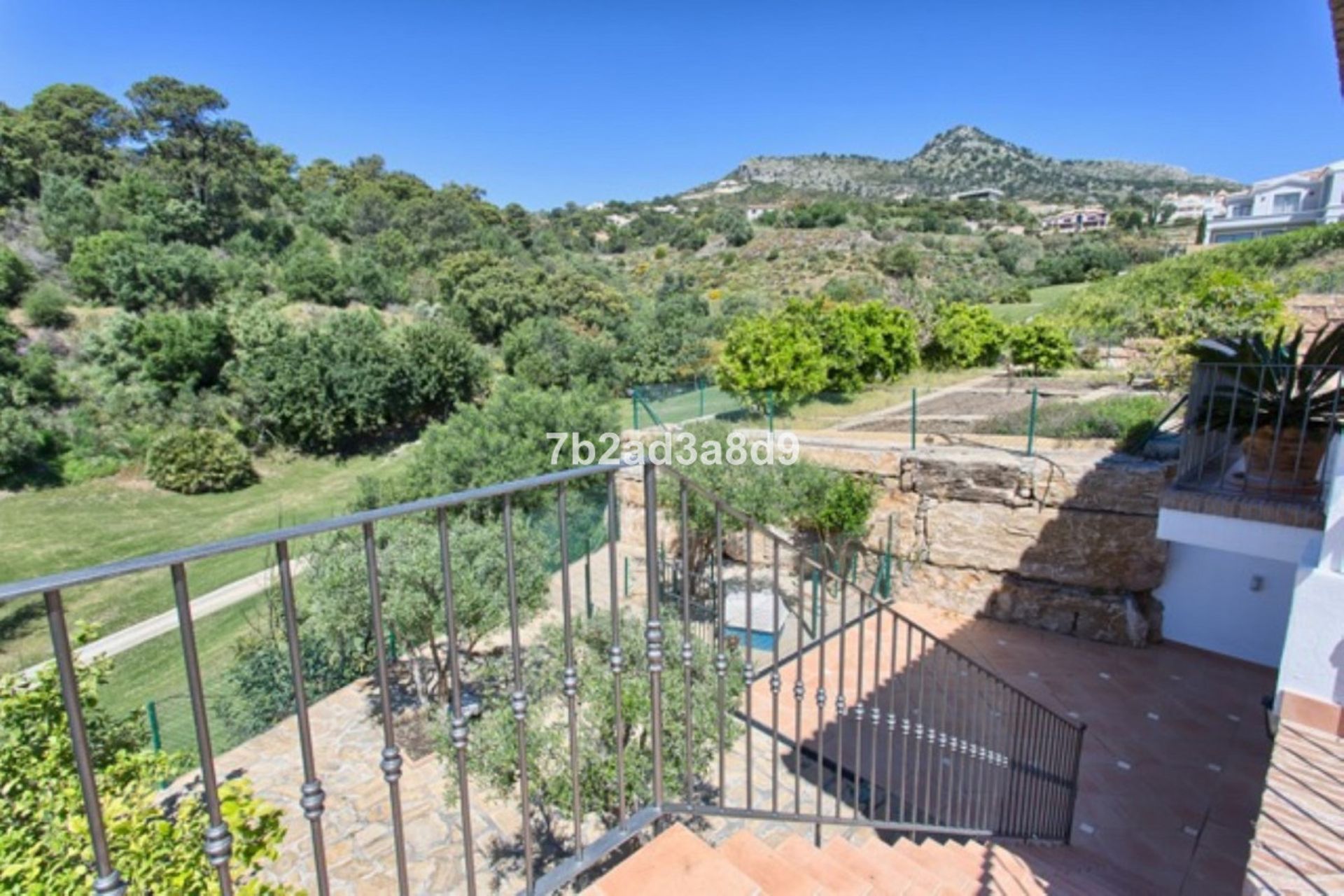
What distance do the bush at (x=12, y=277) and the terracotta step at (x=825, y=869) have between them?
27.0 m

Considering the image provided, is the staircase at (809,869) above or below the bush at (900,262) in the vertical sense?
below

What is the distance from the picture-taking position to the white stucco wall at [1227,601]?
698 cm

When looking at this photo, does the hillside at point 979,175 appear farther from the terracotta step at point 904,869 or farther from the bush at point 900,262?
the terracotta step at point 904,869

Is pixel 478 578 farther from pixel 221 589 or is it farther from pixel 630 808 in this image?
pixel 221 589

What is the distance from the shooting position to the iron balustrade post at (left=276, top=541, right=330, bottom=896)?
3.70 ft

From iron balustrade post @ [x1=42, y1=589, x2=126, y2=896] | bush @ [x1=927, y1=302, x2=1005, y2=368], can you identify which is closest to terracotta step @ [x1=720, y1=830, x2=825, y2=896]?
iron balustrade post @ [x1=42, y1=589, x2=126, y2=896]

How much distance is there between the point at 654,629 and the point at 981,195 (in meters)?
66.7

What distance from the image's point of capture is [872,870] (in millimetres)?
2732

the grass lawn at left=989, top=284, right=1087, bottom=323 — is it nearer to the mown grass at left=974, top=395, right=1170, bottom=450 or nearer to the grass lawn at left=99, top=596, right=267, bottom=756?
the mown grass at left=974, top=395, right=1170, bottom=450

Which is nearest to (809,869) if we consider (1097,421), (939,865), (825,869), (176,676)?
(825,869)

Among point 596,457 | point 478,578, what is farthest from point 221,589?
point 478,578

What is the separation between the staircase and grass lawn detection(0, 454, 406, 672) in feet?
34.1

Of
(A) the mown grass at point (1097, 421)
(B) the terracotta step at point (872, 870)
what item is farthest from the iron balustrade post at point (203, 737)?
(A) the mown grass at point (1097, 421)

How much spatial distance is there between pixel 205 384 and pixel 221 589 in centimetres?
1027
